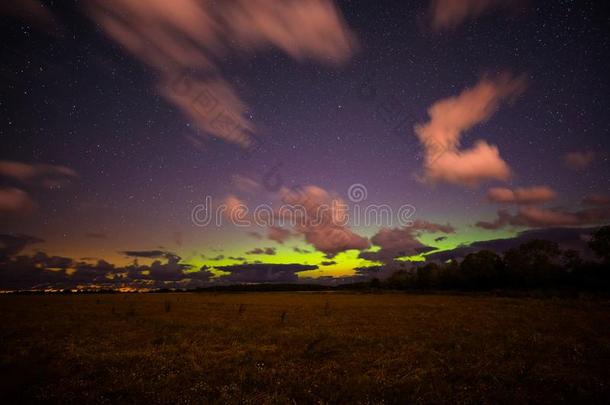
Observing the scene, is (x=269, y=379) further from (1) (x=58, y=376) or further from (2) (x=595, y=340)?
(2) (x=595, y=340)

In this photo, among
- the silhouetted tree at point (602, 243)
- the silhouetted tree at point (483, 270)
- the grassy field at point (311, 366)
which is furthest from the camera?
the silhouetted tree at point (483, 270)

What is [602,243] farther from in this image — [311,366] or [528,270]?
[311,366]

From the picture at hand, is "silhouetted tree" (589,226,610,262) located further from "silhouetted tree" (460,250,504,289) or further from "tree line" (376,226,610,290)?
"silhouetted tree" (460,250,504,289)

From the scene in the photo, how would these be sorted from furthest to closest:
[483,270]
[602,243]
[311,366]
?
[483,270] < [602,243] < [311,366]

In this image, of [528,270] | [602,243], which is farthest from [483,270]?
[602,243]

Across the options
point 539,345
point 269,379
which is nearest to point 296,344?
point 269,379

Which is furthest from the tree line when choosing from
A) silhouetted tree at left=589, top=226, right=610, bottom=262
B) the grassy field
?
the grassy field

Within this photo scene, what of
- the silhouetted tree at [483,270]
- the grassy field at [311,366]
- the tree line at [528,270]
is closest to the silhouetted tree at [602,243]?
the tree line at [528,270]

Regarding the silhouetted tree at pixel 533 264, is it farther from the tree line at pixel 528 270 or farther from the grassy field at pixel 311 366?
the grassy field at pixel 311 366

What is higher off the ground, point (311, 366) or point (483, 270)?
point (483, 270)

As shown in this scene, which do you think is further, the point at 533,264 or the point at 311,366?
the point at 533,264

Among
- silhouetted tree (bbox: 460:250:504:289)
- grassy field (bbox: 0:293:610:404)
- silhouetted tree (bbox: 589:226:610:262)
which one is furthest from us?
silhouetted tree (bbox: 460:250:504:289)

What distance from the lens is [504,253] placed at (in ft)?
398

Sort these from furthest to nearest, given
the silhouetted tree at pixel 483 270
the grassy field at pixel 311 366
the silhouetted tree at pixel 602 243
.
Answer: the silhouetted tree at pixel 483 270, the silhouetted tree at pixel 602 243, the grassy field at pixel 311 366
